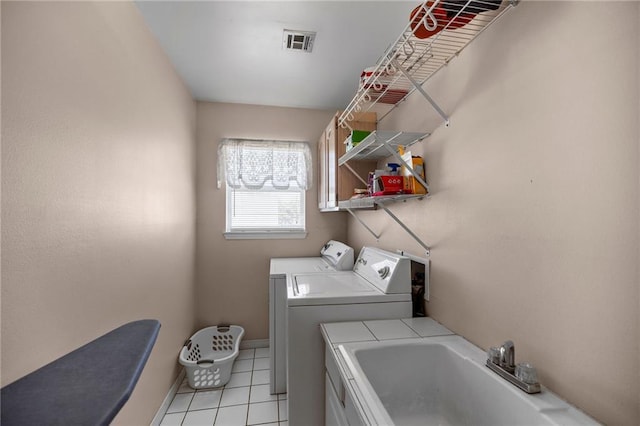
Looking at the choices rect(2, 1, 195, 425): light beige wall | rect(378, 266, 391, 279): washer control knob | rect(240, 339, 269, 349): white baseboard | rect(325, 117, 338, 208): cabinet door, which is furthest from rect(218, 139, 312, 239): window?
rect(378, 266, 391, 279): washer control knob

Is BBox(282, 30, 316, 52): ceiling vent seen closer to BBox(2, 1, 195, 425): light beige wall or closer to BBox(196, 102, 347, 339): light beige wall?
BBox(2, 1, 195, 425): light beige wall

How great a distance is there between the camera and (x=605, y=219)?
0.71 metres

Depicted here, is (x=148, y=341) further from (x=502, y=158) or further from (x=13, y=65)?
(x=502, y=158)

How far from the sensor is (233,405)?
6.61 feet

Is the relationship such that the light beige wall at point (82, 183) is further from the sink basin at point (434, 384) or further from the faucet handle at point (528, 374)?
the faucet handle at point (528, 374)

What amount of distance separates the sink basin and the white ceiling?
5.77ft

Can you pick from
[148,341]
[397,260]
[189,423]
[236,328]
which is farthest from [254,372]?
[148,341]

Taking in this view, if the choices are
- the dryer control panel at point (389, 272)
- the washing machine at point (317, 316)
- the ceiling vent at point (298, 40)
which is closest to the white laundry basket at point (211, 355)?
the washing machine at point (317, 316)

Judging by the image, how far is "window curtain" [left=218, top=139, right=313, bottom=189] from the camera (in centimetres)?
284

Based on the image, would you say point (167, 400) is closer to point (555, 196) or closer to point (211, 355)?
point (211, 355)

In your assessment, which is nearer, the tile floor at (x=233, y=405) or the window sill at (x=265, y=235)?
the tile floor at (x=233, y=405)

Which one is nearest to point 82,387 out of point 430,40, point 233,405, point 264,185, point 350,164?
point 430,40

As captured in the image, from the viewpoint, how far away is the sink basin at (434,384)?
0.86 m

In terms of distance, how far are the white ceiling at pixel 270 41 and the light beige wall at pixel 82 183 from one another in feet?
0.69
